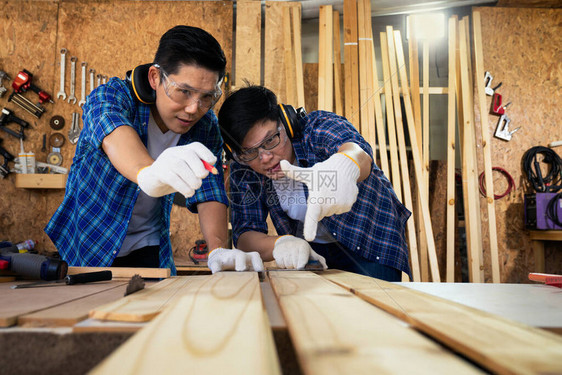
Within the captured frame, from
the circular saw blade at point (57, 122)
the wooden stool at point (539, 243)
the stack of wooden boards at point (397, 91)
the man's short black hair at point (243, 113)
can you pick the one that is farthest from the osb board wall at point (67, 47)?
the wooden stool at point (539, 243)

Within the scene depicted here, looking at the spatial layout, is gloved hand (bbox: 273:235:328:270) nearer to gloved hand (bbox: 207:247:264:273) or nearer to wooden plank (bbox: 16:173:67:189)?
gloved hand (bbox: 207:247:264:273)

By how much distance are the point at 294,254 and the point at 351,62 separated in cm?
282

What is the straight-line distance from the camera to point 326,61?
3918mm

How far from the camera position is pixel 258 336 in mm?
520

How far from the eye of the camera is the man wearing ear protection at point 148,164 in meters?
1.45

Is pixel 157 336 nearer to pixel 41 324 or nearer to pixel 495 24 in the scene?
pixel 41 324

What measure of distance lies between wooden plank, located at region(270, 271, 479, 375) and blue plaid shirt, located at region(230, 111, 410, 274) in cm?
119

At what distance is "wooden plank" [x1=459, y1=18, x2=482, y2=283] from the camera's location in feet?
12.3

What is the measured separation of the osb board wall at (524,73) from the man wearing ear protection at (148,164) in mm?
3468

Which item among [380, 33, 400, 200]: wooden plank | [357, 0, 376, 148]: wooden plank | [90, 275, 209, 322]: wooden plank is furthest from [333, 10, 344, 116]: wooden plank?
[90, 275, 209, 322]: wooden plank

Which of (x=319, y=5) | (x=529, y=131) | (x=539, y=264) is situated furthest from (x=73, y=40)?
(x=539, y=264)

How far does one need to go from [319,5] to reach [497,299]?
12.5 feet

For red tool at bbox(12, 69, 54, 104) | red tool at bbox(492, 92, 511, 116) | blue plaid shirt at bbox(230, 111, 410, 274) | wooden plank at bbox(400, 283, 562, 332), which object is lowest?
wooden plank at bbox(400, 283, 562, 332)

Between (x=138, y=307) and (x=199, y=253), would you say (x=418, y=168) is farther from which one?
(x=138, y=307)
